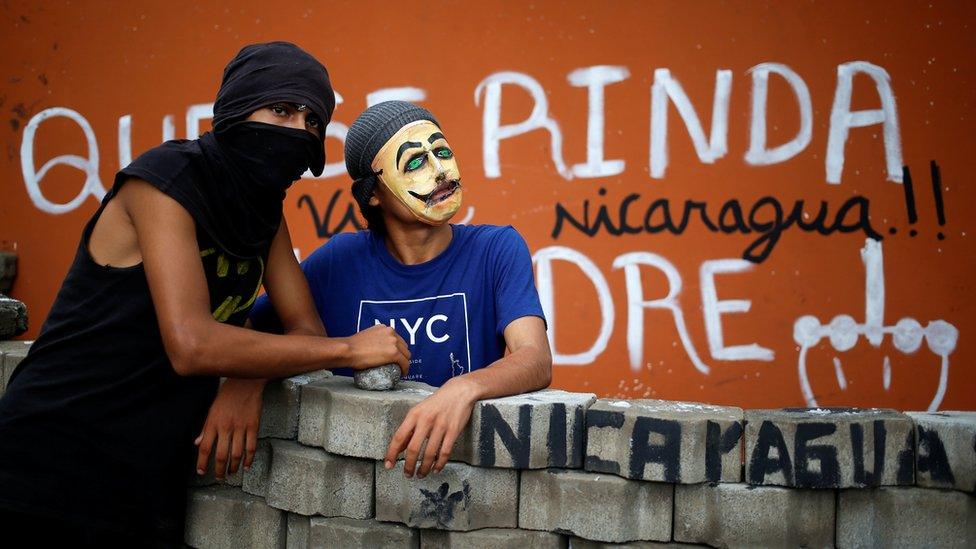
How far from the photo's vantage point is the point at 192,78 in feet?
19.9

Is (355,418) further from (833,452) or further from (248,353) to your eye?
(833,452)

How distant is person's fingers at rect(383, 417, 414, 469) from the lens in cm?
235

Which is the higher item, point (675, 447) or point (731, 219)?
point (731, 219)

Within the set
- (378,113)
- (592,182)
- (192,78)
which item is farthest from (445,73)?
(378,113)

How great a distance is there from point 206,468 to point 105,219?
761 mm

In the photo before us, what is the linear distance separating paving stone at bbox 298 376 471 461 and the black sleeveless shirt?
14.4 inches

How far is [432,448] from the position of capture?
2.33 metres

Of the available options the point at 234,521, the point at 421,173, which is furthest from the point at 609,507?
the point at 421,173

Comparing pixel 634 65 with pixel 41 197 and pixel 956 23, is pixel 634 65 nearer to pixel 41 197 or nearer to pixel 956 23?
pixel 956 23

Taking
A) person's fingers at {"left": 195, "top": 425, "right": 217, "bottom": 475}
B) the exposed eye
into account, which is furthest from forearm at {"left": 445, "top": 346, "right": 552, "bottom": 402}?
the exposed eye

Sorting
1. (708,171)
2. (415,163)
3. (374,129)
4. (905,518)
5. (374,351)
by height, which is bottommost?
(905,518)

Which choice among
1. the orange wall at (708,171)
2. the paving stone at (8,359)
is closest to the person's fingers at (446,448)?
the paving stone at (8,359)

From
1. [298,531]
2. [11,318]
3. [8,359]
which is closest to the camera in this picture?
[298,531]

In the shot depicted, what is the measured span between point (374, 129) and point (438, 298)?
0.64 meters
